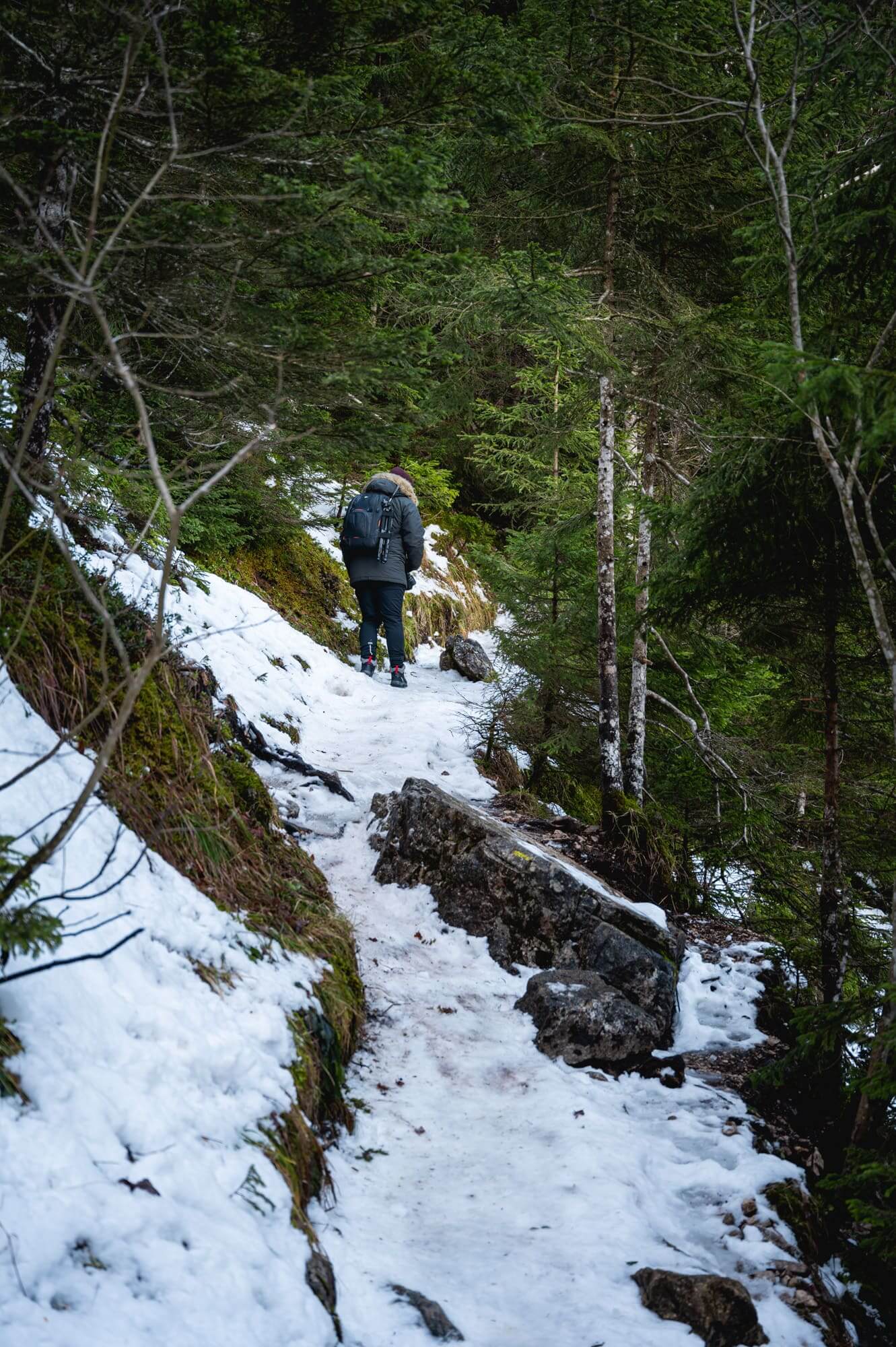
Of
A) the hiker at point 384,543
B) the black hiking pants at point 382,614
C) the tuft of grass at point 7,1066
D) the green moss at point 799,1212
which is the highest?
the hiker at point 384,543

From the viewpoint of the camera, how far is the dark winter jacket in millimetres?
11094

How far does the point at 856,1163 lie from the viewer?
363 cm

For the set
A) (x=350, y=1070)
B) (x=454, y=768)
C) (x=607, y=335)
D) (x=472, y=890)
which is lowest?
(x=350, y=1070)

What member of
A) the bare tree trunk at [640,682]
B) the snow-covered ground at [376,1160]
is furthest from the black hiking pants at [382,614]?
the snow-covered ground at [376,1160]

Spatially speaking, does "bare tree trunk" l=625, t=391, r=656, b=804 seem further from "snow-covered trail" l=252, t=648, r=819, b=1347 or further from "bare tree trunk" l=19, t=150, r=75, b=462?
"bare tree trunk" l=19, t=150, r=75, b=462


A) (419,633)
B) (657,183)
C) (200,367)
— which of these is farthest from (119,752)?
(419,633)

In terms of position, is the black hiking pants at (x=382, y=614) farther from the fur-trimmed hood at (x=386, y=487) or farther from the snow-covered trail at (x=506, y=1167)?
the snow-covered trail at (x=506, y=1167)

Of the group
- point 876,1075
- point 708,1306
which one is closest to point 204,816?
point 708,1306

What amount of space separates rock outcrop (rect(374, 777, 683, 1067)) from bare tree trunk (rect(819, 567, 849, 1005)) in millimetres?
1209

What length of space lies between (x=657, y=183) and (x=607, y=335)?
2.11 m

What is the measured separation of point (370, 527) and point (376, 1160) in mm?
8567

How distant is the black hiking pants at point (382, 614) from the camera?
11.3 metres

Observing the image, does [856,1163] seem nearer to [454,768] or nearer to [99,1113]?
[99,1113]

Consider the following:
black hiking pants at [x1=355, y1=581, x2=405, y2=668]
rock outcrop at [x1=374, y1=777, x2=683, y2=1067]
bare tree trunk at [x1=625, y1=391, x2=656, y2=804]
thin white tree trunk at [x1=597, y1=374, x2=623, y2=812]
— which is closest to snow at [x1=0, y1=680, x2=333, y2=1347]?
rock outcrop at [x1=374, y1=777, x2=683, y2=1067]
